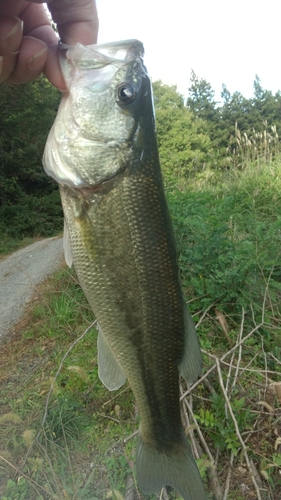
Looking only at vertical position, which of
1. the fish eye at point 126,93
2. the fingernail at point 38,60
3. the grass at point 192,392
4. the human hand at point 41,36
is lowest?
the grass at point 192,392

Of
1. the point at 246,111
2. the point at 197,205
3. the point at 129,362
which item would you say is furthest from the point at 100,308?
the point at 246,111

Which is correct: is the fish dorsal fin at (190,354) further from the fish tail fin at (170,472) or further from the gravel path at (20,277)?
the gravel path at (20,277)

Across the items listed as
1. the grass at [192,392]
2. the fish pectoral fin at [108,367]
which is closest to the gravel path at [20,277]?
the grass at [192,392]

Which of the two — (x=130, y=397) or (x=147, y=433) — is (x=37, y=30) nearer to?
(x=147, y=433)

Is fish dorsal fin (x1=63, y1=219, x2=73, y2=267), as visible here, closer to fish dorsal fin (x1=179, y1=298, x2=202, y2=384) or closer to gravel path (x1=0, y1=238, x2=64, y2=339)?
fish dorsal fin (x1=179, y1=298, x2=202, y2=384)

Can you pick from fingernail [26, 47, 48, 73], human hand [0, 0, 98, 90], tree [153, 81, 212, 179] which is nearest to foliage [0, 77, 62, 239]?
human hand [0, 0, 98, 90]

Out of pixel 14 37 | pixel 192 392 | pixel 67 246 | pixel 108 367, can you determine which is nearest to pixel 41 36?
pixel 14 37

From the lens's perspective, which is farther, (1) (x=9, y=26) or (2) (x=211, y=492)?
(2) (x=211, y=492)

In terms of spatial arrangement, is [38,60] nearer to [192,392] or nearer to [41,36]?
[41,36]
